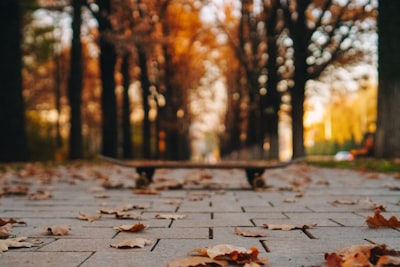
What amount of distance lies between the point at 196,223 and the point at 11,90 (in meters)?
10.9

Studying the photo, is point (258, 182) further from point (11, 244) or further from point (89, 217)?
point (11, 244)

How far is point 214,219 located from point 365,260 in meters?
1.70

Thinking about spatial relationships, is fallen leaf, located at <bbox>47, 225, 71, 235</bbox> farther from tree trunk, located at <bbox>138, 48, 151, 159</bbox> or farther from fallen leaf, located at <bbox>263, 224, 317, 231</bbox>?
tree trunk, located at <bbox>138, 48, 151, 159</bbox>

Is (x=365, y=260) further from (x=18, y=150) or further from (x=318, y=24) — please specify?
(x=318, y=24)

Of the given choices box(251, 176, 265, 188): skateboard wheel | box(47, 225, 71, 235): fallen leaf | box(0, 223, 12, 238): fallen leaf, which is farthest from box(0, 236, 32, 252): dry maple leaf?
box(251, 176, 265, 188): skateboard wheel

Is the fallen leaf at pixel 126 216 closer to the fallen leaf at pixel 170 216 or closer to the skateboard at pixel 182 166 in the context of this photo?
the fallen leaf at pixel 170 216

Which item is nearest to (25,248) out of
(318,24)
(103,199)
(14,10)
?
(103,199)

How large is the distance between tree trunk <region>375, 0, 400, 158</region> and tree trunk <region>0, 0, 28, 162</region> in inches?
368

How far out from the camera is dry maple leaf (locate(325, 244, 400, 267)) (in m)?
2.00

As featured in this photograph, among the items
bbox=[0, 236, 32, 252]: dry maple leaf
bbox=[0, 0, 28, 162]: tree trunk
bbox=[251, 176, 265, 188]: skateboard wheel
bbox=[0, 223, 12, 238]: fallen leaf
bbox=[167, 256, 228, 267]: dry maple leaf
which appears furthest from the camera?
bbox=[0, 0, 28, 162]: tree trunk

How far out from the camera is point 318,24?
1603 centimetres

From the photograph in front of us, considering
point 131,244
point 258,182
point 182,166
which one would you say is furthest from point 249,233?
point 258,182

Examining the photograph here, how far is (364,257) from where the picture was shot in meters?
2.01

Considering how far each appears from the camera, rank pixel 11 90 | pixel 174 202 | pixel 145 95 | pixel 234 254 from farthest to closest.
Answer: pixel 145 95 → pixel 11 90 → pixel 174 202 → pixel 234 254
